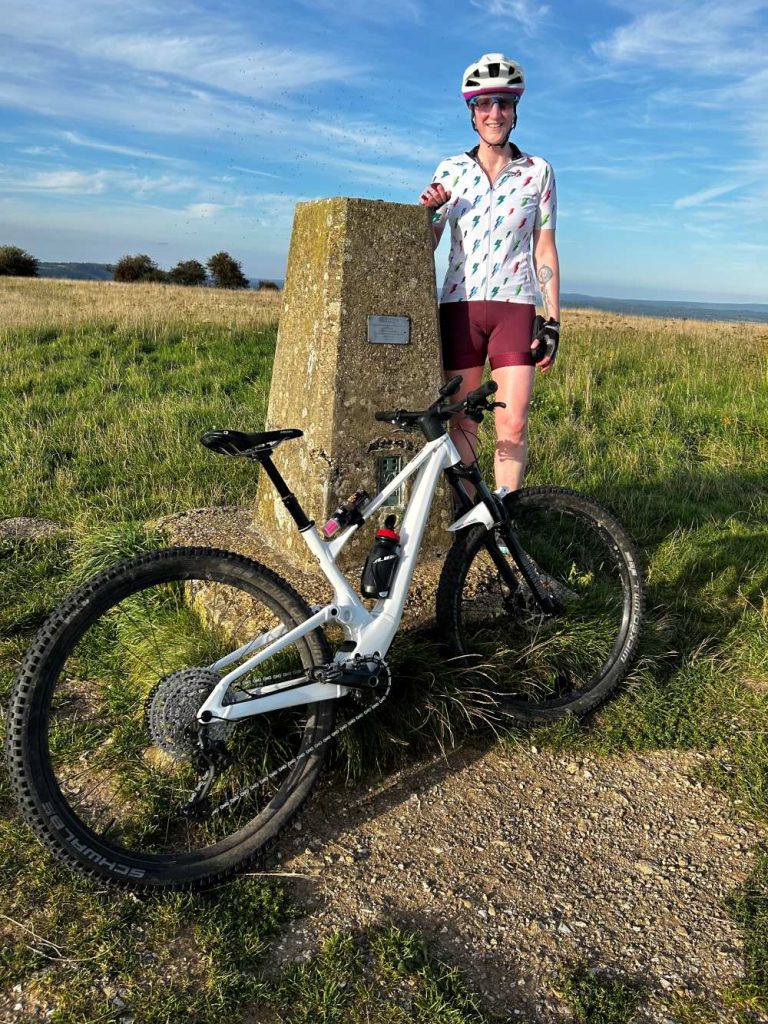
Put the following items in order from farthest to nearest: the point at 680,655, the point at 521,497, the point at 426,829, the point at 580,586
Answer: the point at 580,586
the point at 680,655
the point at 521,497
the point at 426,829

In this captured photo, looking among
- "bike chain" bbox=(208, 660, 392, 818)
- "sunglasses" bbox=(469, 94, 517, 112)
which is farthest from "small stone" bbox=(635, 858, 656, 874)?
"sunglasses" bbox=(469, 94, 517, 112)

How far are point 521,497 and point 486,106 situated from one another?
1.93 meters

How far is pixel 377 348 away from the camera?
380cm

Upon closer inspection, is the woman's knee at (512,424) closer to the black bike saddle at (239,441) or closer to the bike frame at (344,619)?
the bike frame at (344,619)

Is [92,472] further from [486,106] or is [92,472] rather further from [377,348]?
[486,106]

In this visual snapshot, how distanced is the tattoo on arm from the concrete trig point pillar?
602mm

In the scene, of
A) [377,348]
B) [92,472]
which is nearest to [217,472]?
[92,472]

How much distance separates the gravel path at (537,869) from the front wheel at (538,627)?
0.34 meters

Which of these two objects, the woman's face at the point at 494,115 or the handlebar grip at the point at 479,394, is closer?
the handlebar grip at the point at 479,394

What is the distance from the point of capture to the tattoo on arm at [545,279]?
3980mm

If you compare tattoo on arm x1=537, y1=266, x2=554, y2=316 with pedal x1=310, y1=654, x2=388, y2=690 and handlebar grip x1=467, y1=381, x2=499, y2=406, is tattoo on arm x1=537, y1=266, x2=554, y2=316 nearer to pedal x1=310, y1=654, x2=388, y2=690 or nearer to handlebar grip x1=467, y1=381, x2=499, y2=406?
handlebar grip x1=467, y1=381, x2=499, y2=406

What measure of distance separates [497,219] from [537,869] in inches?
118

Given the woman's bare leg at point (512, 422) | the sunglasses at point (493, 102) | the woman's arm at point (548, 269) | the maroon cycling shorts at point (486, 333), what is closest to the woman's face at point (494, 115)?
the sunglasses at point (493, 102)

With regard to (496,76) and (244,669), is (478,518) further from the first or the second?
(496,76)
